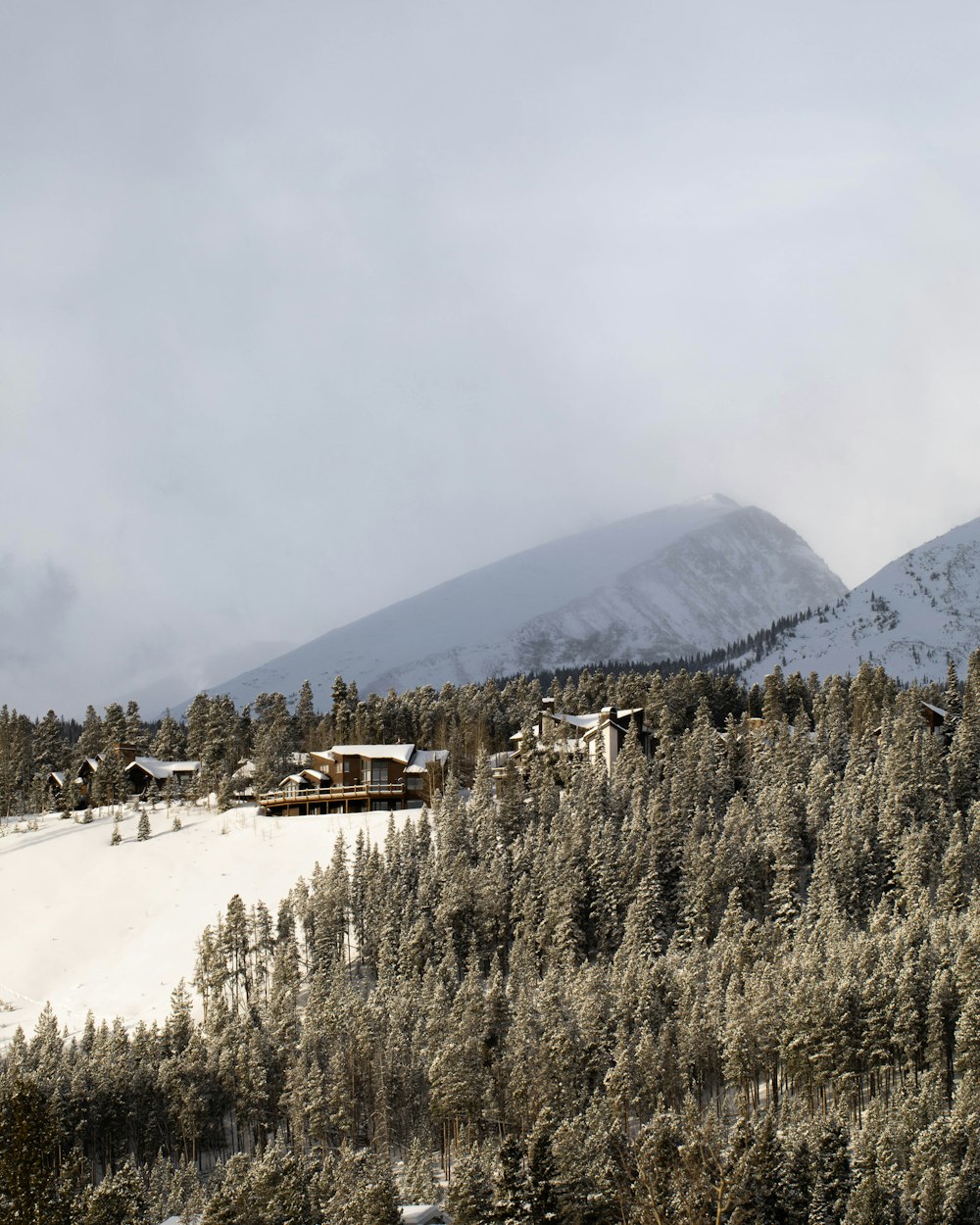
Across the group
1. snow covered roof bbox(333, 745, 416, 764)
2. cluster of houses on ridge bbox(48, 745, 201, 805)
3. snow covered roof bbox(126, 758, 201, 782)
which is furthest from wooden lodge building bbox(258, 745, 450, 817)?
snow covered roof bbox(126, 758, 201, 782)

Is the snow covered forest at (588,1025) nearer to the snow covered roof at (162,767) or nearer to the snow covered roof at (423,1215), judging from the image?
the snow covered roof at (423,1215)

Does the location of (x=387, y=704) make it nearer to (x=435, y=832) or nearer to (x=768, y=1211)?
(x=435, y=832)

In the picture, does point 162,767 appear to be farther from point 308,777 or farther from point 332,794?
point 332,794

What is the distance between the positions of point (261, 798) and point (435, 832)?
81.7 ft

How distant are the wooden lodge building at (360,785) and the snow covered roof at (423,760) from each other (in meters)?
0.10

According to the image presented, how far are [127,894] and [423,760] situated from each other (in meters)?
34.1

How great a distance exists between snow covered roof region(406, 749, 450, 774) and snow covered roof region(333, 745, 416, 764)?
2.99 feet

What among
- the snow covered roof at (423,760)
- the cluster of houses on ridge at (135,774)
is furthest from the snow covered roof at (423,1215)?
the cluster of houses on ridge at (135,774)

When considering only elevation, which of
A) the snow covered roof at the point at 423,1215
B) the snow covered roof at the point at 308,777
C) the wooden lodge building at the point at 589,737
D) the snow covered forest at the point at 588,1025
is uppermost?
the wooden lodge building at the point at 589,737

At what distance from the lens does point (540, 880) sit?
313 feet

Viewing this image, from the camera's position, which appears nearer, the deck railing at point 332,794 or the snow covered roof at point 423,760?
the deck railing at point 332,794

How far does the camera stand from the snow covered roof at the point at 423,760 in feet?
408

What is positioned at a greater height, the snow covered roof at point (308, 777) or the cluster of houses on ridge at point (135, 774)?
the cluster of houses on ridge at point (135, 774)

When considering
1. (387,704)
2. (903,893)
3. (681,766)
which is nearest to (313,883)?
(681,766)
